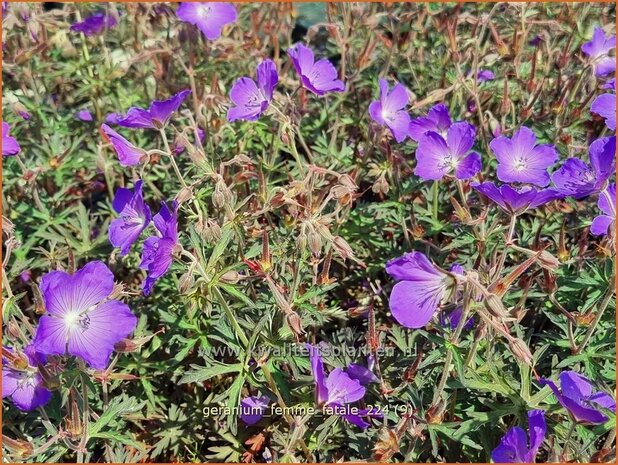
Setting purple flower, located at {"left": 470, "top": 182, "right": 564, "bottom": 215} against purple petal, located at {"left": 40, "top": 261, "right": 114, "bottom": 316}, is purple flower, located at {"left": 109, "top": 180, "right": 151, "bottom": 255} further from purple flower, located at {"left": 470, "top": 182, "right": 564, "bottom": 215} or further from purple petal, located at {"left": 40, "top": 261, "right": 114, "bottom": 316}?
purple flower, located at {"left": 470, "top": 182, "right": 564, "bottom": 215}

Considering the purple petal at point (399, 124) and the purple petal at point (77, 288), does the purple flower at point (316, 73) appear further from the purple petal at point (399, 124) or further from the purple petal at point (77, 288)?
the purple petal at point (77, 288)

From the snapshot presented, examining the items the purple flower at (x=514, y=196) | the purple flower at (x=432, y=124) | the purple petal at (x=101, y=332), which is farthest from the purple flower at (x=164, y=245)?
the purple flower at (x=432, y=124)

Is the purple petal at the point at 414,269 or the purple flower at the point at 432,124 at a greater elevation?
the purple petal at the point at 414,269

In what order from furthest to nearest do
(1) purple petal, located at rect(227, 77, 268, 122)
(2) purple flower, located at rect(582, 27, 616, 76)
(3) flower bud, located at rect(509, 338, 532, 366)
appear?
(2) purple flower, located at rect(582, 27, 616, 76), (1) purple petal, located at rect(227, 77, 268, 122), (3) flower bud, located at rect(509, 338, 532, 366)

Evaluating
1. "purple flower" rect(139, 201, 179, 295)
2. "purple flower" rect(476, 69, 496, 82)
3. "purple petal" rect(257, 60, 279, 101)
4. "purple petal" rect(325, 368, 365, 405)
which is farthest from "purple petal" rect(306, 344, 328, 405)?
"purple flower" rect(476, 69, 496, 82)

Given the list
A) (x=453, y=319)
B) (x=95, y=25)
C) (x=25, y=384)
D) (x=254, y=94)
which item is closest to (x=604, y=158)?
(x=453, y=319)

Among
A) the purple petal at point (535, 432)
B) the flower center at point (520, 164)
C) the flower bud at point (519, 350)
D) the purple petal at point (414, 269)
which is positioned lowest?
the purple petal at point (535, 432)

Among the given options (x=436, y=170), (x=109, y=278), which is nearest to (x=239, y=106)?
(x=436, y=170)
